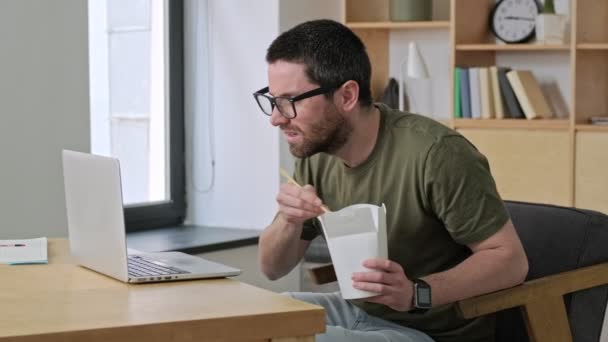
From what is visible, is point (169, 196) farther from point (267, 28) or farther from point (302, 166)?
point (302, 166)

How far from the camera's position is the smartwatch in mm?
2230

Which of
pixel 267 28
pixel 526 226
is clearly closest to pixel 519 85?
pixel 267 28

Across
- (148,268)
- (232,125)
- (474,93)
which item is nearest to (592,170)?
(474,93)

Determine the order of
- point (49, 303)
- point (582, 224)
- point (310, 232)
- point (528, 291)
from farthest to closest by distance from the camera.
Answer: point (310, 232) → point (582, 224) → point (528, 291) → point (49, 303)

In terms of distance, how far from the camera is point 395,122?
98.4 inches

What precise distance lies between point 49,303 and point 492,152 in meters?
2.82

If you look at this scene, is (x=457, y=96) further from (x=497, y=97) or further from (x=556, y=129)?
(x=556, y=129)

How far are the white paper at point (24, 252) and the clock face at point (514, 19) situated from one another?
2586mm

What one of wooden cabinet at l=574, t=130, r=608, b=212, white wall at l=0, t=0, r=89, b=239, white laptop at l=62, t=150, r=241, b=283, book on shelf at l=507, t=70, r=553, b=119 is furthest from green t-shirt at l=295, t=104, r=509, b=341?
book on shelf at l=507, t=70, r=553, b=119

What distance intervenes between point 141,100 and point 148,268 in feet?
7.70

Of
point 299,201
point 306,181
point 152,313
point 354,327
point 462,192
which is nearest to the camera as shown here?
point 152,313

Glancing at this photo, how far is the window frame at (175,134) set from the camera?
14.9 ft

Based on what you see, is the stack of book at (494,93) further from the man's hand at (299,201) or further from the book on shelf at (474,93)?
the man's hand at (299,201)

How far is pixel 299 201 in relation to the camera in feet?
7.18
